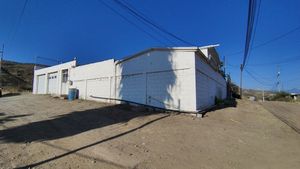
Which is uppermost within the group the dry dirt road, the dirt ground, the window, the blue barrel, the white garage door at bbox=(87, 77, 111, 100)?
the window

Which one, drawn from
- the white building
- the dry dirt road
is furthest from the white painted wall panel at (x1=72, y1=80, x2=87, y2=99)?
the dry dirt road

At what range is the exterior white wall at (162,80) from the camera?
1120cm

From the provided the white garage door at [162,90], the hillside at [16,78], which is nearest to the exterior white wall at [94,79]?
the white garage door at [162,90]

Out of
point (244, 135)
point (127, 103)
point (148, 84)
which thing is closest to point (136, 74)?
point (148, 84)

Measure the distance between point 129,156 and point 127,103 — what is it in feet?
30.3

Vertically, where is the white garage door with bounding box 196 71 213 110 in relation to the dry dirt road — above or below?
above

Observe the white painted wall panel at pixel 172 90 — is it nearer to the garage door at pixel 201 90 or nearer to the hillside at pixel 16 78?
the garage door at pixel 201 90

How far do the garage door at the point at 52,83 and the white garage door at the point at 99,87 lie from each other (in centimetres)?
730

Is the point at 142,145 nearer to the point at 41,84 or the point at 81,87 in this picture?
the point at 81,87

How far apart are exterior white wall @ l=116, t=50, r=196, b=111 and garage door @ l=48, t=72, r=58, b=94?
12560 millimetres

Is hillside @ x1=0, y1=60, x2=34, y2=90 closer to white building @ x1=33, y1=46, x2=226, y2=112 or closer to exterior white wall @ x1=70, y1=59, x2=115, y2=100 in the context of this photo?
exterior white wall @ x1=70, y1=59, x2=115, y2=100

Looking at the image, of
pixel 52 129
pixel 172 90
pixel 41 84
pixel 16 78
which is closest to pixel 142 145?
pixel 52 129

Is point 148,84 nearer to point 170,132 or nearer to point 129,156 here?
point 170,132

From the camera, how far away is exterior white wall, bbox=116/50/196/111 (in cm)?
1120
